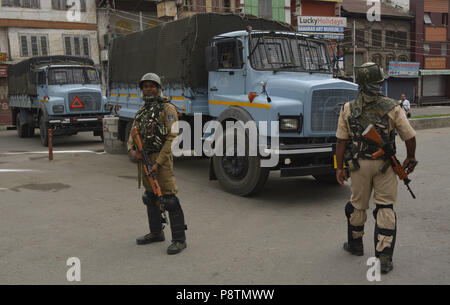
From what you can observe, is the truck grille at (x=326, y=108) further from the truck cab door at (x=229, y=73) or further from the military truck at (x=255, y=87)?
the truck cab door at (x=229, y=73)

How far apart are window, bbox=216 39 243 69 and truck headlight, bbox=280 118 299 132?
149cm

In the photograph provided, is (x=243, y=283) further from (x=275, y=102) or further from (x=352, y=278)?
(x=275, y=102)

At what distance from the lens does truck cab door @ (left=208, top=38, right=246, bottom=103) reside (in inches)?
289

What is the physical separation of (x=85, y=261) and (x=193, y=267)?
1.11m

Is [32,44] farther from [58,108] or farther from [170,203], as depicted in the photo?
[170,203]

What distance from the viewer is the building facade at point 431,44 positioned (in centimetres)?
4081

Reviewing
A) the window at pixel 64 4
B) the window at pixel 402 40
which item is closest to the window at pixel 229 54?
the window at pixel 64 4

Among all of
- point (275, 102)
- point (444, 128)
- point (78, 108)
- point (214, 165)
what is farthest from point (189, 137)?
point (444, 128)

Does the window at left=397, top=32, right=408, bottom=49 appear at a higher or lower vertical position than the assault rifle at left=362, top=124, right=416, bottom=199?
higher

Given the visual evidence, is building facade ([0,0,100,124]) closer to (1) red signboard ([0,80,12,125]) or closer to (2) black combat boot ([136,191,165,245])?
(1) red signboard ([0,80,12,125])

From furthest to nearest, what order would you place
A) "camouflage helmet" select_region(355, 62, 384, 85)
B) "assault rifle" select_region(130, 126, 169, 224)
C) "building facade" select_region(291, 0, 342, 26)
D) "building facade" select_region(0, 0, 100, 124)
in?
"building facade" select_region(291, 0, 342, 26) → "building facade" select_region(0, 0, 100, 124) → "assault rifle" select_region(130, 126, 169, 224) → "camouflage helmet" select_region(355, 62, 384, 85)

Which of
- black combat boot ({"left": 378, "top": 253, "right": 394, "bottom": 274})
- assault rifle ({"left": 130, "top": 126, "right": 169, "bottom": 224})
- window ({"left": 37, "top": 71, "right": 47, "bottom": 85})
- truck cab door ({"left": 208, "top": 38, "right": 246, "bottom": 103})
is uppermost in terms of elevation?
window ({"left": 37, "top": 71, "right": 47, "bottom": 85})

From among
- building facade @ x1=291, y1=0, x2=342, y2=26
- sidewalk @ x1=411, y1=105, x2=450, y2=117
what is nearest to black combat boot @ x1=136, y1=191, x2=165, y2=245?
sidewalk @ x1=411, y1=105, x2=450, y2=117

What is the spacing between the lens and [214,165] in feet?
24.5
